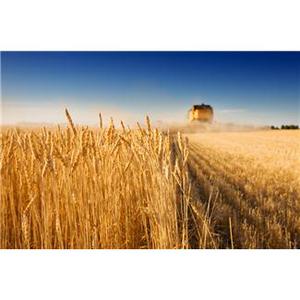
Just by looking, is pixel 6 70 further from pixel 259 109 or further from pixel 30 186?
pixel 259 109

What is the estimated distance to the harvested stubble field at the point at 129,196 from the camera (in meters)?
2.98

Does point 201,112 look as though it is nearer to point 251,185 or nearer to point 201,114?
point 201,114

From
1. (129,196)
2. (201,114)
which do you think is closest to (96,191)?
(129,196)

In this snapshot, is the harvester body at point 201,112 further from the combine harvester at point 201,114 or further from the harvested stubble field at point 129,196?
the harvested stubble field at point 129,196

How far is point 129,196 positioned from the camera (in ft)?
10.1

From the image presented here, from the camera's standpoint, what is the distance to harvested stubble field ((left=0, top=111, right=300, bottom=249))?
2.98 meters

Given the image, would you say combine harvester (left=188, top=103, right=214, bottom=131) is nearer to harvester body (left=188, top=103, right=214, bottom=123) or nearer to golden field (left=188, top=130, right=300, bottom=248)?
harvester body (left=188, top=103, right=214, bottom=123)

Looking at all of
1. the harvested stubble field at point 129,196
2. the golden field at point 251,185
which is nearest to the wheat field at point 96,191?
the harvested stubble field at point 129,196

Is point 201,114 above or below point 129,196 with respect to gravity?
above

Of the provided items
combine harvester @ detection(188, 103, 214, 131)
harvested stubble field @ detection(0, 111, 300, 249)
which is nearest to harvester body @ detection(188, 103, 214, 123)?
combine harvester @ detection(188, 103, 214, 131)

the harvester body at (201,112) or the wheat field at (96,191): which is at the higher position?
the harvester body at (201,112)

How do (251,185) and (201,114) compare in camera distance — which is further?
(251,185)
